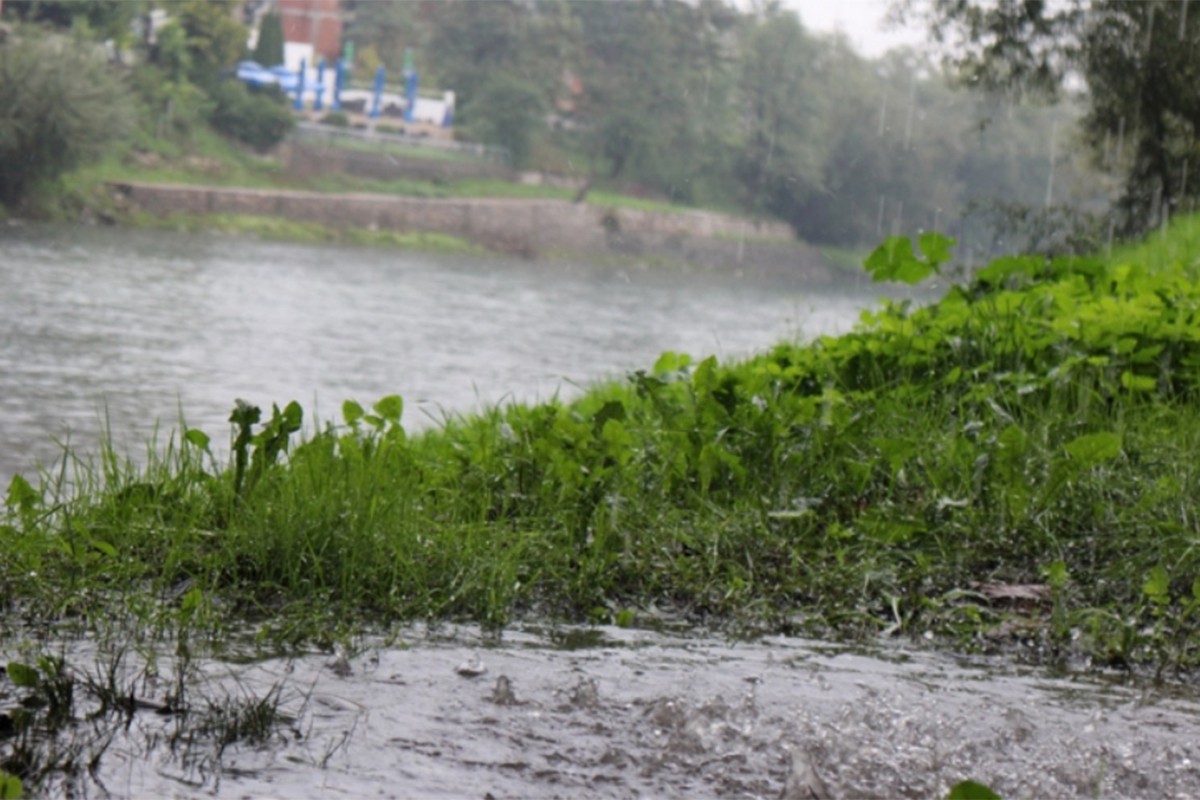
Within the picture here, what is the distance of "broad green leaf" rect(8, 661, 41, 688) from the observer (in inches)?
98.7

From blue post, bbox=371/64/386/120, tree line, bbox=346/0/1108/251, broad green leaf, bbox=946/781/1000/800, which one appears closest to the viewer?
broad green leaf, bbox=946/781/1000/800

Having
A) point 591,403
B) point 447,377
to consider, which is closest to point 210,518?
point 591,403

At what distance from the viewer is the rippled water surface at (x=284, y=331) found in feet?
33.8

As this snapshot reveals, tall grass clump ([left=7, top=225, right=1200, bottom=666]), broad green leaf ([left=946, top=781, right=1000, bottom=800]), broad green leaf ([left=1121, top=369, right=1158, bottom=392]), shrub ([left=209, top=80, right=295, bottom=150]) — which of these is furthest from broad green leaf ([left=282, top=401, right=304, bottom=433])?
shrub ([left=209, top=80, right=295, bottom=150])

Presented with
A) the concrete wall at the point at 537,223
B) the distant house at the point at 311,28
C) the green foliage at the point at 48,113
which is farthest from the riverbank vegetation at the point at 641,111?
the green foliage at the point at 48,113

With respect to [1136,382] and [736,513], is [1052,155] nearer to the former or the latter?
[1136,382]

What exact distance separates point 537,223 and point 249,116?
40.0 ft

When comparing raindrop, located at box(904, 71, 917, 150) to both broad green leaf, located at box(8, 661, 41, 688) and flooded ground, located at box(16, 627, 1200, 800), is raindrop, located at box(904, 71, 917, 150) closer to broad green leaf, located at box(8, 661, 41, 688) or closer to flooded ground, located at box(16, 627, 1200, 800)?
flooded ground, located at box(16, 627, 1200, 800)

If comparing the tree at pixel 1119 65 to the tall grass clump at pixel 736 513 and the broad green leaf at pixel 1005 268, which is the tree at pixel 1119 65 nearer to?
the broad green leaf at pixel 1005 268

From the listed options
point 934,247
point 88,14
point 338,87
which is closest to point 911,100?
point 338,87

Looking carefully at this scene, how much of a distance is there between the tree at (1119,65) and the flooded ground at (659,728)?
533 inches

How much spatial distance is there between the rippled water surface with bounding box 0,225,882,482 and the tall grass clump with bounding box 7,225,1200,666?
46 cm

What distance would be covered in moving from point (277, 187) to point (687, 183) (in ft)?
66.2

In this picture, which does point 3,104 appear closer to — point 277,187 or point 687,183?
point 277,187
